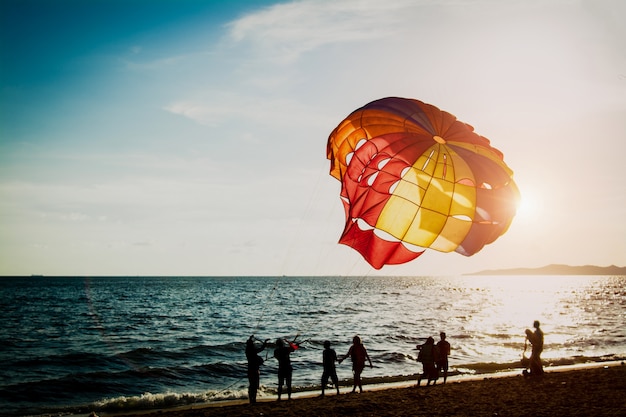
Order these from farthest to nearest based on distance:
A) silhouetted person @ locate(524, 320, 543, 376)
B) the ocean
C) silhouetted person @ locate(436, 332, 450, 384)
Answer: the ocean
silhouetted person @ locate(436, 332, 450, 384)
silhouetted person @ locate(524, 320, 543, 376)

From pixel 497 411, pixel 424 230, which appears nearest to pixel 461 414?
pixel 497 411

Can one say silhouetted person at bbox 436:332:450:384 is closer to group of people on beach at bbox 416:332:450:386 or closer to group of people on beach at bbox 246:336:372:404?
group of people on beach at bbox 416:332:450:386

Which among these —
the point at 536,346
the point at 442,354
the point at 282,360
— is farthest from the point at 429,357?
the point at 282,360

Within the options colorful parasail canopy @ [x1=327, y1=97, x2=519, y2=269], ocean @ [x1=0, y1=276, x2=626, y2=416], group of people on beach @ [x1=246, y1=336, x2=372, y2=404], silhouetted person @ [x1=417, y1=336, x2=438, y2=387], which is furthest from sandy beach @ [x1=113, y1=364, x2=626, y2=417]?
colorful parasail canopy @ [x1=327, y1=97, x2=519, y2=269]

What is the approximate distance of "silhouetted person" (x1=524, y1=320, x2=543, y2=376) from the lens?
527 inches

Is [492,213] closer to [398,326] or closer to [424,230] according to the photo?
[424,230]

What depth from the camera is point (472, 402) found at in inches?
439

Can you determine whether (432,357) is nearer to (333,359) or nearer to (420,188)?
(333,359)

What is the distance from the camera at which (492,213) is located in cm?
1068

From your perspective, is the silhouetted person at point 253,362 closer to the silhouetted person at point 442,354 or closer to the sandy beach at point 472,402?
the sandy beach at point 472,402

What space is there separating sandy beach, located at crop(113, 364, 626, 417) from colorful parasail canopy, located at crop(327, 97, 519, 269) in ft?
10.6

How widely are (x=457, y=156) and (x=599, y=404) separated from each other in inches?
239

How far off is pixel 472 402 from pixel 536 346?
3.65 meters

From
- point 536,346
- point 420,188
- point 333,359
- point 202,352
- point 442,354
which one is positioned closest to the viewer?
point 420,188
